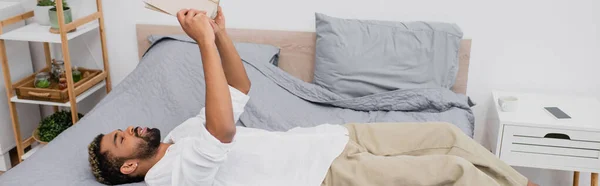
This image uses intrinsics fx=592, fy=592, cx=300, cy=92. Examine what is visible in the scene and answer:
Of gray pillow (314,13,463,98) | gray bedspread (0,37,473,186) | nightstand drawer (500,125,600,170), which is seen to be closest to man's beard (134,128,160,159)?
gray bedspread (0,37,473,186)

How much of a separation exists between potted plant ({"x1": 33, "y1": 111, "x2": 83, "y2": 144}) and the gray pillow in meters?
1.31

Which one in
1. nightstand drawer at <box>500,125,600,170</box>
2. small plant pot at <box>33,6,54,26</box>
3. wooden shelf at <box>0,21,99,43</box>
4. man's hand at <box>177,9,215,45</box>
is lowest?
nightstand drawer at <box>500,125,600,170</box>

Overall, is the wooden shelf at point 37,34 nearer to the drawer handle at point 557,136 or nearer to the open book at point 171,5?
the open book at point 171,5

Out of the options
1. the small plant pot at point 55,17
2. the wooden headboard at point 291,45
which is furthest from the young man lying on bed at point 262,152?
the small plant pot at point 55,17

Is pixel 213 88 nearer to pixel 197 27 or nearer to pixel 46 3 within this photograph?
pixel 197 27

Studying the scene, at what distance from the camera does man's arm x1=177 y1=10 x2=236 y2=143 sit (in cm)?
154

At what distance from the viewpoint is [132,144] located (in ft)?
5.72

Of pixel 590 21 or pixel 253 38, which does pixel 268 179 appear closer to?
pixel 253 38

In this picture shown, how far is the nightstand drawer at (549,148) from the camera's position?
2.26 m

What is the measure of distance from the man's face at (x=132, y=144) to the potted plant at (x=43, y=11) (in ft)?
4.02

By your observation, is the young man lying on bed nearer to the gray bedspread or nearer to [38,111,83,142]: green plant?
the gray bedspread

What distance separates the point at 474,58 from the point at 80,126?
1.69 m

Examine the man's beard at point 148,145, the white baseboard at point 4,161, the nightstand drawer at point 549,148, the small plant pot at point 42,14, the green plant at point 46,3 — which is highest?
the green plant at point 46,3

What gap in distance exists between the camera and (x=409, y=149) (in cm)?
187
